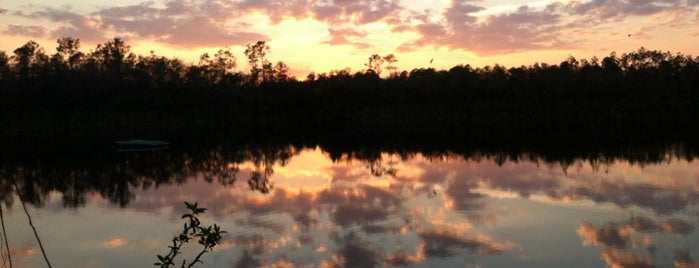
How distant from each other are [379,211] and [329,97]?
51500 millimetres

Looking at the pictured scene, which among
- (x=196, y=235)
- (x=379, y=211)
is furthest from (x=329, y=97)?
(x=196, y=235)

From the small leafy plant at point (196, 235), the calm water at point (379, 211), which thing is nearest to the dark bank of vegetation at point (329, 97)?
the calm water at point (379, 211)

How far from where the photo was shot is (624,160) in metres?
21.9

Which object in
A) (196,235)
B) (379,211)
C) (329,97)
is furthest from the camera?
(329,97)

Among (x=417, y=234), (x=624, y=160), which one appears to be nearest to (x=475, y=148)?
(x=624, y=160)

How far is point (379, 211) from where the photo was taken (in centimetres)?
1357

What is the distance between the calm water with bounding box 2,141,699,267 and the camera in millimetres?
9594

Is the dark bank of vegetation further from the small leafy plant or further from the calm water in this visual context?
the small leafy plant

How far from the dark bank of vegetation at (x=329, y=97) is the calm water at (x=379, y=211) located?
26.9 m

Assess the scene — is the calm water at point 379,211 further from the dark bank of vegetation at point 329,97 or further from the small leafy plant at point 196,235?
the dark bank of vegetation at point 329,97

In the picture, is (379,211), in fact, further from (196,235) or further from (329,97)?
(329,97)

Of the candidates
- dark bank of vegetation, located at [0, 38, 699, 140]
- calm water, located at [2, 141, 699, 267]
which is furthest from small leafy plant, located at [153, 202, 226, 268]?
dark bank of vegetation, located at [0, 38, 699, 140]

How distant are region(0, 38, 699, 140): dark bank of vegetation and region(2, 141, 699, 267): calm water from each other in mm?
26879

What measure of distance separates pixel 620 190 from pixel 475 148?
13.4m
